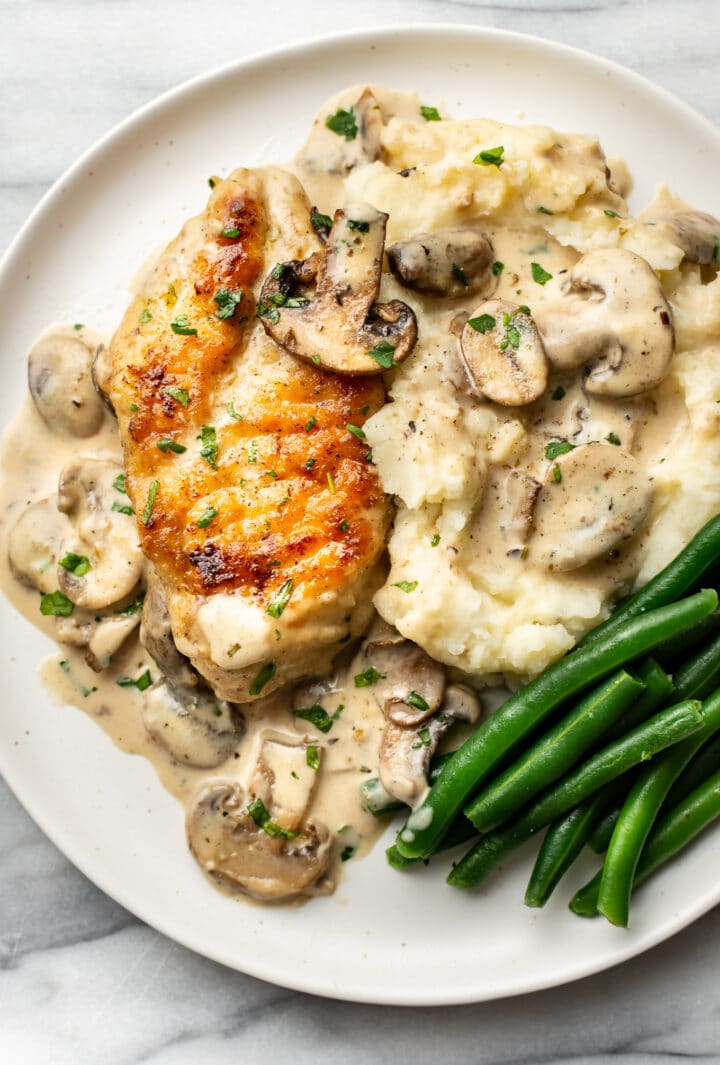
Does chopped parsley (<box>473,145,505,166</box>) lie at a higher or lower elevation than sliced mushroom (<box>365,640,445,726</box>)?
higher

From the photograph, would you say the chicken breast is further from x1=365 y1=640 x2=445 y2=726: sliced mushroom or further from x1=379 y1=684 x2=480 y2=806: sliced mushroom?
x1=379 y1=684 x2=480 y2=806: sliced mushroom

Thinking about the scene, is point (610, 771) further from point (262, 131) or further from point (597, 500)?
point (262, 131)

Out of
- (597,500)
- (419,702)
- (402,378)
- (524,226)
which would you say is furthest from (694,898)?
(524,226)

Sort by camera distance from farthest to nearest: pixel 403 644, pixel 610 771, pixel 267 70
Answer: pixel 267 70, pixel 403 644, pixel 610 771

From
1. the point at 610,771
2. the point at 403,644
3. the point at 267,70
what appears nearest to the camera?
the point at 610,771

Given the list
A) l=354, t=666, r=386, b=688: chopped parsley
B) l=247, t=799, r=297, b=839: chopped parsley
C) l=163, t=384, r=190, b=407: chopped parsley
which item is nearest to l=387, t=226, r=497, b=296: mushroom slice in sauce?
l=163, t=384, r=190, b=407: chopped parsley

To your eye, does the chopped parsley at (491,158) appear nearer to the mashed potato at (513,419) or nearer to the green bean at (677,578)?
the mashed potato at (513,419)
